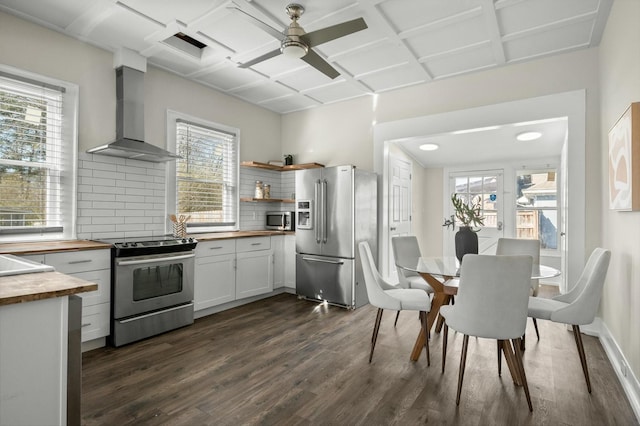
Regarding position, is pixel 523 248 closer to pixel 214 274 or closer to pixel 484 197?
pixel 484 197

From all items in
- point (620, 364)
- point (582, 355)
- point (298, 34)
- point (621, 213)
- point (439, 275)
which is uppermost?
point (298, 34)

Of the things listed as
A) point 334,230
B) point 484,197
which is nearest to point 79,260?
point 334,230

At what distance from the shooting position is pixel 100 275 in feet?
9.86

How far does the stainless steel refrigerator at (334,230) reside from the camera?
432 cm

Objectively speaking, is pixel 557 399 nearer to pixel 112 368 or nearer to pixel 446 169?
pixel 112 368

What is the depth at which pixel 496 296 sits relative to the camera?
2.13 meters

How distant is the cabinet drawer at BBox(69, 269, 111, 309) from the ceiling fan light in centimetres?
243

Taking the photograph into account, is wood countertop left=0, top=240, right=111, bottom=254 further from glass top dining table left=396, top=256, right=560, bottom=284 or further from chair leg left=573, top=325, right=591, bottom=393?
chair leg left=573, top=325, right=591, bottom=393

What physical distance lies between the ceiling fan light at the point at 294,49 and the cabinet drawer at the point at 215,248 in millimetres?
2240

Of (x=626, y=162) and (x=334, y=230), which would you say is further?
(x=334, y=230)

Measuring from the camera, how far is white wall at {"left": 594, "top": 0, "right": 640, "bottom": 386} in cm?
220

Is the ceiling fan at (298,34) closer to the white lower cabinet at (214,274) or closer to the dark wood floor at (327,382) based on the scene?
the white lower cabinet at (214,274)

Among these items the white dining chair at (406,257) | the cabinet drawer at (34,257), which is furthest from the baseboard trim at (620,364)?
the cabinet drawer at (34,257)

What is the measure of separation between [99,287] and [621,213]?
425cm
